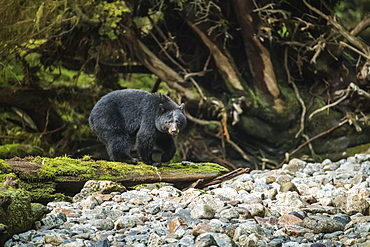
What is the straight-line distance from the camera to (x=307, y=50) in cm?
913

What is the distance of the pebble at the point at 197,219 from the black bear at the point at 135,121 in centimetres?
80

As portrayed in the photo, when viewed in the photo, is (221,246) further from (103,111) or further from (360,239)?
(103,111)

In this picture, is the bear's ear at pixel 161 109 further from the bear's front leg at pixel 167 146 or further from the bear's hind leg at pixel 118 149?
the bear's hind leg at pixel 118 149

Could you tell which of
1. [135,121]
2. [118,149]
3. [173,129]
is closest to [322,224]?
[173,129]

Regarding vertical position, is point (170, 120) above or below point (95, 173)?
above

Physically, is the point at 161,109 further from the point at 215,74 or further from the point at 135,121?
the point at 215,74

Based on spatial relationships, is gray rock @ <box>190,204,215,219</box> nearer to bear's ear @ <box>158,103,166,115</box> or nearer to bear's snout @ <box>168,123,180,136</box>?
bear's snout @ <box>168,123,180,136</box>

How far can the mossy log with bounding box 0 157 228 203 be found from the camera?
477cm

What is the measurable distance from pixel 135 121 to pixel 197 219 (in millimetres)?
2475

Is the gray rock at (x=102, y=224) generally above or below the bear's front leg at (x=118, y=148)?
above

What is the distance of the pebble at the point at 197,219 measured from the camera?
3.48 metres

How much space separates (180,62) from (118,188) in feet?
19.7

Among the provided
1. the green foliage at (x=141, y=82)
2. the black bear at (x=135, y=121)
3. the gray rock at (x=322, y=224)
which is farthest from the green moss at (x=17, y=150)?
the gray rock at (x=322, y=224)

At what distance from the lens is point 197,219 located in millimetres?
3982
